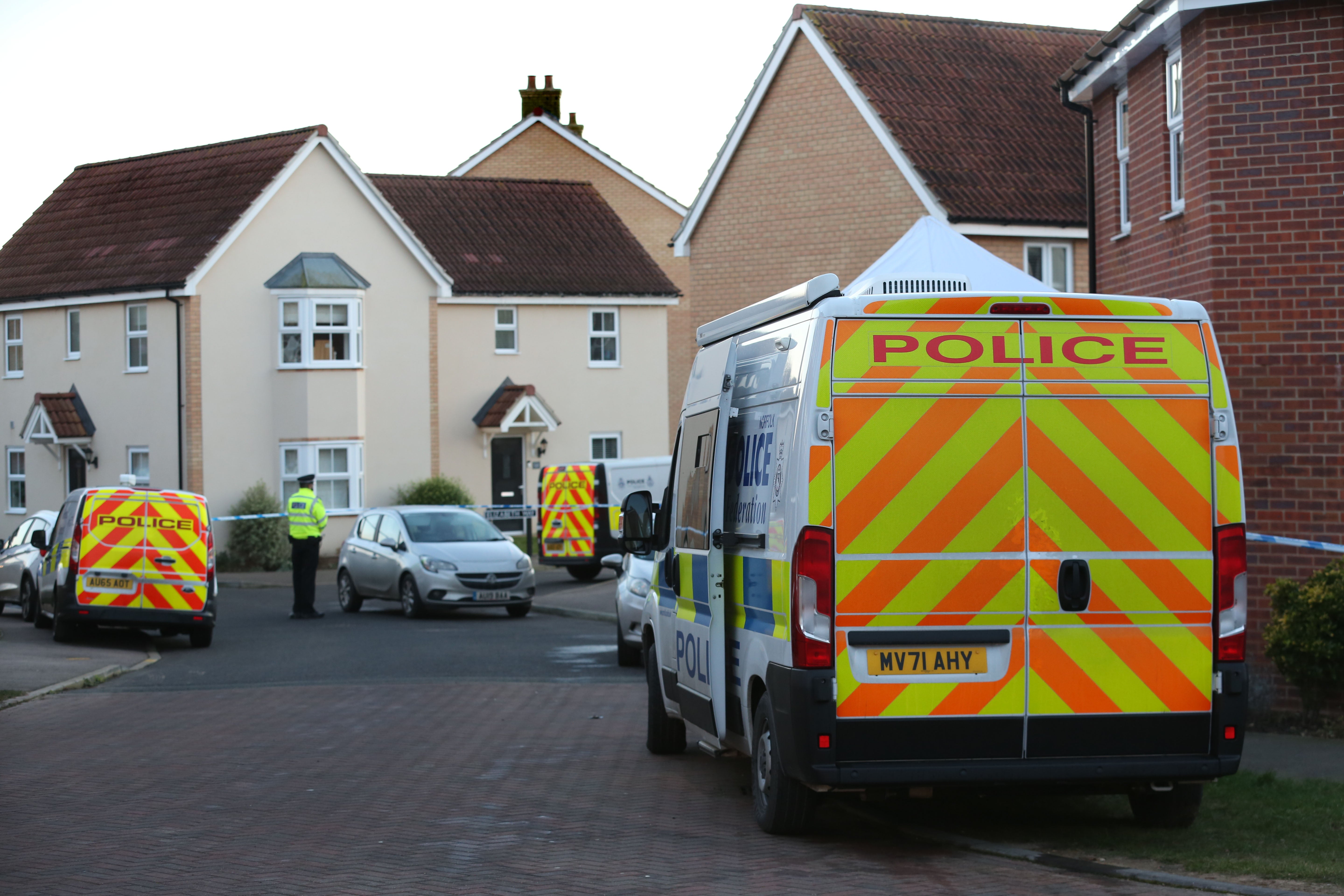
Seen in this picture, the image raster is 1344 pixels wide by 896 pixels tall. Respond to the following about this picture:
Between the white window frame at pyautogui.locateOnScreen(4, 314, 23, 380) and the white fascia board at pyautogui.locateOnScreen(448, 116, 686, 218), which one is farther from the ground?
the white fascia board at pyautogui.locateOnScreen(448, 116, 686, 218)

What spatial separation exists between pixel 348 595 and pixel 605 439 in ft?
58.0

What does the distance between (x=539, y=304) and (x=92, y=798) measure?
3157cm

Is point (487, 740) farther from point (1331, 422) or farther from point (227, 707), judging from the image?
point (1331, 422)

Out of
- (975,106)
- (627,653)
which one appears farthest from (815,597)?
(975,106)

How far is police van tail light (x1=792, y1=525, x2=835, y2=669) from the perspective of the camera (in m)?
7.45

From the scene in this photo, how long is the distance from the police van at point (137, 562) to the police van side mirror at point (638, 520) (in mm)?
9785

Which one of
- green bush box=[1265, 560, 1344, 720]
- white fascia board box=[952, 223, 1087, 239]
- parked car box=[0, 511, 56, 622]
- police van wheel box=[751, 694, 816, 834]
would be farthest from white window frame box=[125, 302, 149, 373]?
police van wheel box=[751, 694, 816, 834]

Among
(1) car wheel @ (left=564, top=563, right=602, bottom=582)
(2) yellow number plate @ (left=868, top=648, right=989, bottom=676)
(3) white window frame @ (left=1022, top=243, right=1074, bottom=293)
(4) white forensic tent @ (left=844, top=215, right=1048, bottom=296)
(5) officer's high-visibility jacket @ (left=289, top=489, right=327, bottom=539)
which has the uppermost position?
(3) white window frame @ (left=1022, top=243, right=1074, bottom=293)

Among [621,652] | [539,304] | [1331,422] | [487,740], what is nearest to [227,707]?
[487,740]

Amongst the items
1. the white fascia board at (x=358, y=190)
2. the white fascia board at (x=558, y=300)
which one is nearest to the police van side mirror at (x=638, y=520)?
the white fascia board at (x=358, y=190)

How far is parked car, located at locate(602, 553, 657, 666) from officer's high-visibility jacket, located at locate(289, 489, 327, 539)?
6.49 metres

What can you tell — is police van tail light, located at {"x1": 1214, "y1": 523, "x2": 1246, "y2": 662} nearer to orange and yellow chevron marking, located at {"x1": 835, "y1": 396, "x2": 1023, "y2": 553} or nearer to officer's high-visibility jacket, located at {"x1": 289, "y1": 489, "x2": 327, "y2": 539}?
orange and yellow chevron marking, located at {"x1": 835, "y1": 396, "x2": 1023, "y2": 553}

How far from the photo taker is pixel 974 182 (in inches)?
1118

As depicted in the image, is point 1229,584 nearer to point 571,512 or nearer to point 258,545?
point 571,512
